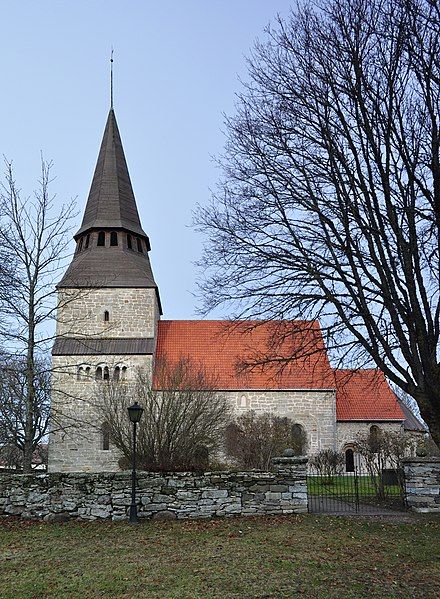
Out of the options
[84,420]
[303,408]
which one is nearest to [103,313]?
[84,420]

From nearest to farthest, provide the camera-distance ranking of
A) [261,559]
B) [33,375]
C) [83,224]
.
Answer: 1. [261,559]
2. [33,375]
3. [83,224]

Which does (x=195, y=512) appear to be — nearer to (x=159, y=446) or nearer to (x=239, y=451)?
(x=159, y=446)

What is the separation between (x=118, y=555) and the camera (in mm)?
8906

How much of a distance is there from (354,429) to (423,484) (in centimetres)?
1964

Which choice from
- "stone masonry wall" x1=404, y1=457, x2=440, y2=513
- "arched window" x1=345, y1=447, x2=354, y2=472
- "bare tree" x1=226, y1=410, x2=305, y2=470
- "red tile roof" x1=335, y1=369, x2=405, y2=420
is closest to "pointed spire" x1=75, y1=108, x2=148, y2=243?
"bare tree" x1=226, y1=410, x2=305, y2=470

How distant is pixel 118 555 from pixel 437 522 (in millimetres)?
6383

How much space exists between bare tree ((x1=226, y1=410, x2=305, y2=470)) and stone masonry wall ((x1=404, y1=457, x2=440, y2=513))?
9926mm

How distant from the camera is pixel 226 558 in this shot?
853 cm

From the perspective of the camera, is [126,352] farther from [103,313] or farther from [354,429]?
[354,429]

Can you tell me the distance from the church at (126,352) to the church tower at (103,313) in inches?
2.0

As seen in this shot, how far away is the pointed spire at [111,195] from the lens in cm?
3130

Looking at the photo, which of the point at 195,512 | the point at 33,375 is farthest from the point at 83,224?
the point at 195,512

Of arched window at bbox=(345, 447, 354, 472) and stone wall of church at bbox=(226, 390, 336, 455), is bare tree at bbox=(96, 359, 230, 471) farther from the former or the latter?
arched window at bbox=(345, 447, 354, 472)

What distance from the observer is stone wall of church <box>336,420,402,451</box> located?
3183 centimetres
